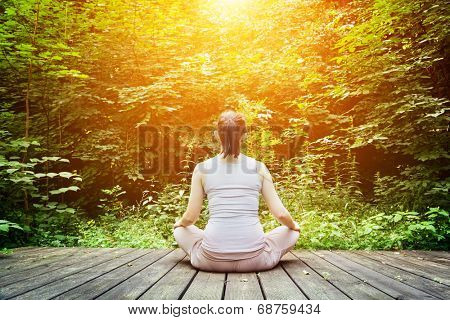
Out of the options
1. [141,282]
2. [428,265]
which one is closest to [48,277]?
[141,282]

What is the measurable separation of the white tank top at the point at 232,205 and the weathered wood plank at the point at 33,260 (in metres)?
1.72

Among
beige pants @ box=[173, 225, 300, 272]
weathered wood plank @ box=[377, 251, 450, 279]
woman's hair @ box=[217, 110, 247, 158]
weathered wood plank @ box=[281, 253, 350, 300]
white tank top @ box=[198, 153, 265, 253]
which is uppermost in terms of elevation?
woman's hair @ box=[217, 110, 247, 158]

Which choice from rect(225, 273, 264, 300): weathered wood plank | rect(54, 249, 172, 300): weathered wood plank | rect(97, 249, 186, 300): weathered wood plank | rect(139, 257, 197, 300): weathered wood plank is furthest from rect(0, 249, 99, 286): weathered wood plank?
rect(225, 273, 264, 300): weathered wood plank

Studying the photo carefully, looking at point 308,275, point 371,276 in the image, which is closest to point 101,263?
point 308,275

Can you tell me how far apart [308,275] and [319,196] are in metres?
3.36

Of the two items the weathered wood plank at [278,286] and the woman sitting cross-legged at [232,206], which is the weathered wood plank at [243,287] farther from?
the woman sitting cross-legged at [232,206]

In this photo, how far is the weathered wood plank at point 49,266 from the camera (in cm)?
285

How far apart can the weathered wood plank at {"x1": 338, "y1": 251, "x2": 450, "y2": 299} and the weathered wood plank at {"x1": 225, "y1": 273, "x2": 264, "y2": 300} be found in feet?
3.74

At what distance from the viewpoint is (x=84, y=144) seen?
25.4 ft

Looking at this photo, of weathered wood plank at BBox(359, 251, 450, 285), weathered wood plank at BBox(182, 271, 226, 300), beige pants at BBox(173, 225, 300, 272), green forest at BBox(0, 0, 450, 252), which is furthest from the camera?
green forest at BBox(0, 0, 450, 252)

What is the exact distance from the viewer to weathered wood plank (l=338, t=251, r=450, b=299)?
2.44 meters

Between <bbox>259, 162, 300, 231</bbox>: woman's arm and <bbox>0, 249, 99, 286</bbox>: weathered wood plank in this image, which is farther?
<bbox>259, 162, 300, 231</bbox>: woman's arm

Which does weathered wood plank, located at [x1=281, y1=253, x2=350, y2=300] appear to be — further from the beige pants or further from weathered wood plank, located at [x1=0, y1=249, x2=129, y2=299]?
weathered wood plank, located at [x1=0, y1=249, x2=129, y2=299]
